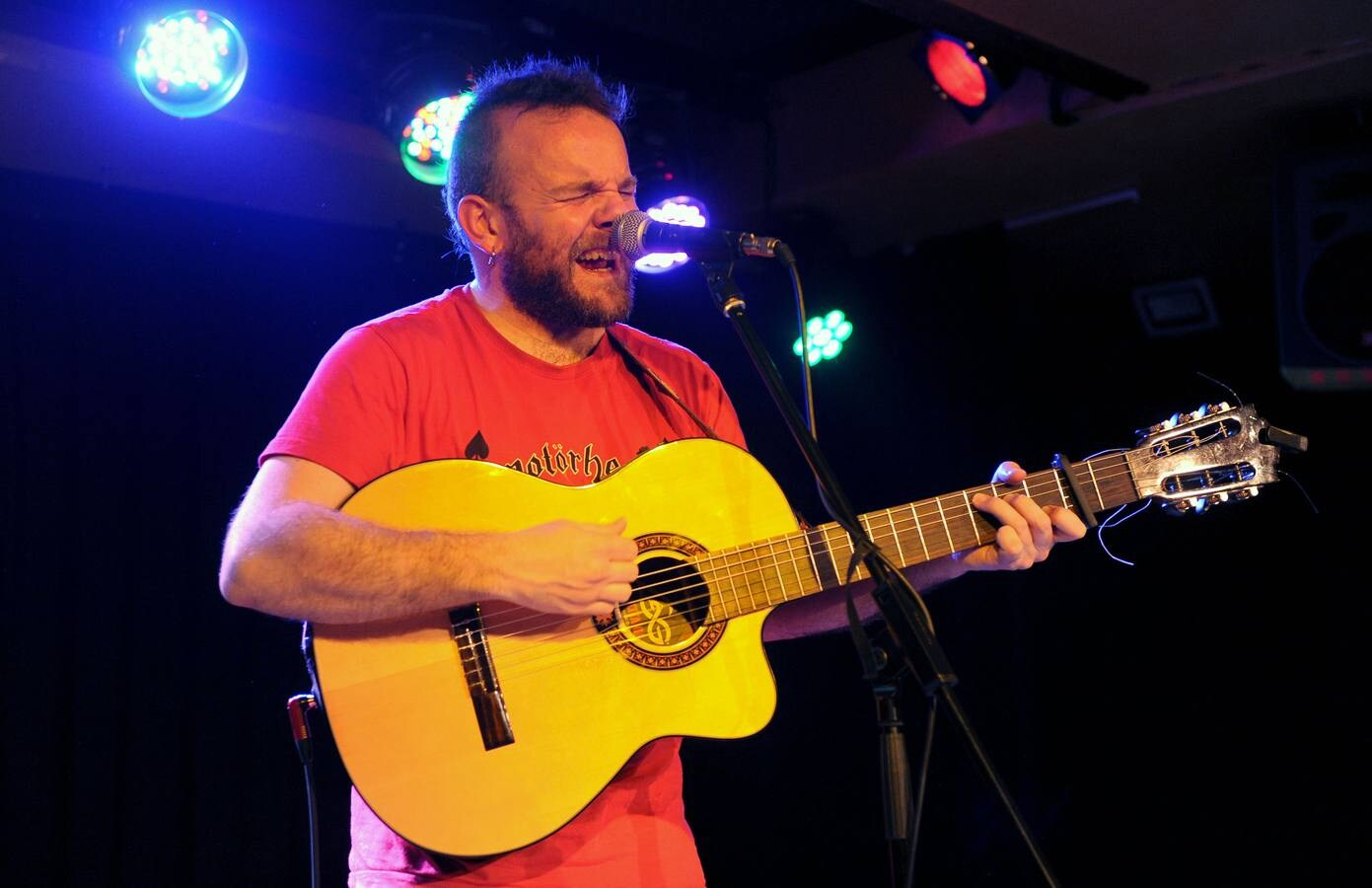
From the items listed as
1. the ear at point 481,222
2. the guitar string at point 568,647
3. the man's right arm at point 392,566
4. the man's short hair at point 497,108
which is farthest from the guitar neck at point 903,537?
the man's short hair at point 497,108

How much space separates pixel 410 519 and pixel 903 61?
4130 mm

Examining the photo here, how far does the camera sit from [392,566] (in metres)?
2.28

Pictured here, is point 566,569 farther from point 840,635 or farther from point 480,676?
point 840,635

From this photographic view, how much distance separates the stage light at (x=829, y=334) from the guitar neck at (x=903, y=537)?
3.44m

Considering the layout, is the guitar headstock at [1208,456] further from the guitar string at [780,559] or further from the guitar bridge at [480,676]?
the guitar bridge at [480,676]

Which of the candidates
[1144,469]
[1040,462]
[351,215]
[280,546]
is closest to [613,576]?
[280,546]

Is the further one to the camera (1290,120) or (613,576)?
(1290,120)

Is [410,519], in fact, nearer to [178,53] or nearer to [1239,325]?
[178,53]

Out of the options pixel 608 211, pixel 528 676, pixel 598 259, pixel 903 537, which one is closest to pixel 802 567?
pixel 903 537

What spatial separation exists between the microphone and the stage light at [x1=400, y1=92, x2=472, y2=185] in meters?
2.26

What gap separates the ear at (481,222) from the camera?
3068 mm

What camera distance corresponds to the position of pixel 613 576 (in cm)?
236

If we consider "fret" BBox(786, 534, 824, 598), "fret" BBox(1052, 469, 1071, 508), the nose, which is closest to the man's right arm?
"fret" BBox(786, 534, 824, 598)

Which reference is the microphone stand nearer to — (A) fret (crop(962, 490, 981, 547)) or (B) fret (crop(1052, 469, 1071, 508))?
(A) fret (crop(962, 490, 981, 547))
